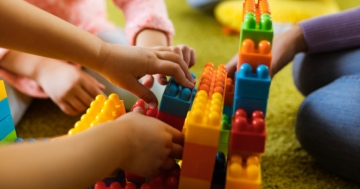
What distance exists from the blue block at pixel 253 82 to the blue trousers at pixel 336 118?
1.07 ft

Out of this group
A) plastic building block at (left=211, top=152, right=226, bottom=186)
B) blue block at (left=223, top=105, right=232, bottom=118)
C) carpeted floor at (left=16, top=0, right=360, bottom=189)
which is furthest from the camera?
carpeted floor at (left=16, top=0, right=360, bottom=189)

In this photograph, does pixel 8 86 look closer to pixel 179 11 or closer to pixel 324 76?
pixel 324 76

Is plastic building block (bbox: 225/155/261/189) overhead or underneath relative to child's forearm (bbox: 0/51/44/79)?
underneath

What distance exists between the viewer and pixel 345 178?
0.75m

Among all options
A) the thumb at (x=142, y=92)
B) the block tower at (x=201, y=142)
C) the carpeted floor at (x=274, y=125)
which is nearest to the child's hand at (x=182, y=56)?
the thumb at (x=142, y=92)

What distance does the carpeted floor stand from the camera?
29.3 inches

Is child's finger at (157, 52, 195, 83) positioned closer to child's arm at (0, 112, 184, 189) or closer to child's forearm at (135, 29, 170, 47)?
child's arm at (0, 112, 184, 189)

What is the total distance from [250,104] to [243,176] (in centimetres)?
8

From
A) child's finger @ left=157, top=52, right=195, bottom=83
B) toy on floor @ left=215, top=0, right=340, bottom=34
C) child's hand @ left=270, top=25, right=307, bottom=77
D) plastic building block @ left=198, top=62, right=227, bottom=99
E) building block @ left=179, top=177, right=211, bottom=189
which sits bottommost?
building block @ left=179, top=177, right=211, bottom=189

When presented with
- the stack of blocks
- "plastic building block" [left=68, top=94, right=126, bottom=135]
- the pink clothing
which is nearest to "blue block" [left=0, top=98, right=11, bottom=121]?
the stack of blocks

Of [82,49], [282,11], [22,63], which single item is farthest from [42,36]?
[282,11]

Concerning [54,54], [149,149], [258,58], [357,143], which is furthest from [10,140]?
[357,143]

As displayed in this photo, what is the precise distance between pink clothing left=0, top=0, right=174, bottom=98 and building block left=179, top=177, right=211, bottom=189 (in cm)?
50

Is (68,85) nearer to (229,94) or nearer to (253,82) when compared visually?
(229,94)
